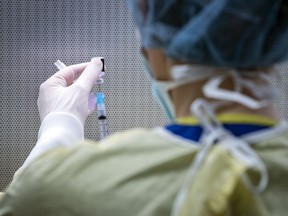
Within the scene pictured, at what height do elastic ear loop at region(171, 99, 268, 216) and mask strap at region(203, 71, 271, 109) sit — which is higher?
mask strap at region(203, 71, 271, 109)

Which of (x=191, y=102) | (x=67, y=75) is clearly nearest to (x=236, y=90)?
(x=191, y=102)

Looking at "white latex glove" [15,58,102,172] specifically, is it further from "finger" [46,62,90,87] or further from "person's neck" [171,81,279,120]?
"person's neck" [171,81,279,120]

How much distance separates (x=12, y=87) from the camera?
59.9 inches

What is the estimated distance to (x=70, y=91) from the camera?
123 cm

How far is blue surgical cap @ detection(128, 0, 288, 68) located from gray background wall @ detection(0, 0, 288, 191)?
80 centimetres

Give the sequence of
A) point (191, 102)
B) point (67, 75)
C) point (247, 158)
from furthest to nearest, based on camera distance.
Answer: point (67, 75) → point (191, 102) → point (247, 158)

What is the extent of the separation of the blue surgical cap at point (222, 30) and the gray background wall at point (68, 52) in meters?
0.80

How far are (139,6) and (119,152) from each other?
9.6 inches

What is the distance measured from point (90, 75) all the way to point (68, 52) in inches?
10.6

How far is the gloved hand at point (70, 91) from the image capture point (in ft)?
3.93

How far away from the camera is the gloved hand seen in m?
1.20

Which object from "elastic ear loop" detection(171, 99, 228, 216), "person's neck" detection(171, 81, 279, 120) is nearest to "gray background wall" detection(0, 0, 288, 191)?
"person's neck" detection(171, 81, 279, 120)

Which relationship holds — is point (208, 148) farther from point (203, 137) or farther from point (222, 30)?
point (222, 30)

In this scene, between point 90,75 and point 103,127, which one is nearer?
point 90,75
